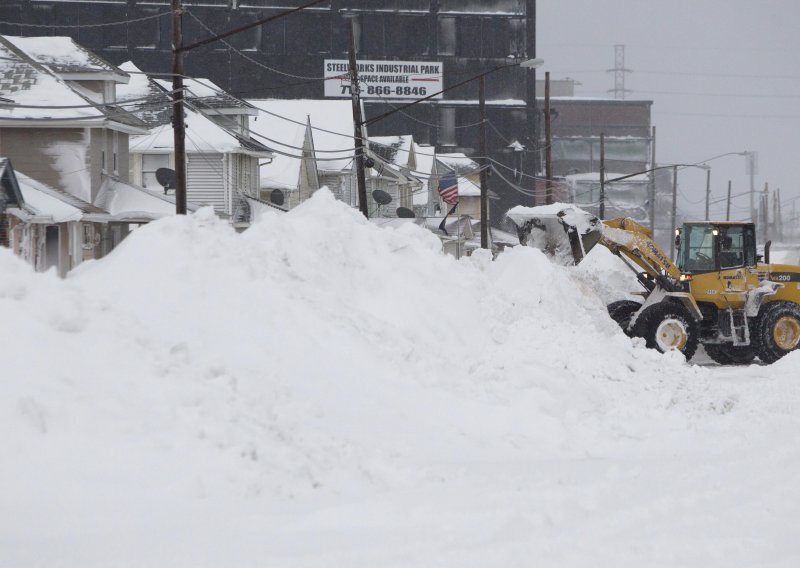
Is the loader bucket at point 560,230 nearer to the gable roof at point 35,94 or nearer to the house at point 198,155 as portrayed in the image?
the gable roof at point 35,94

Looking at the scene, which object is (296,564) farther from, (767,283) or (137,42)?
(137,42)

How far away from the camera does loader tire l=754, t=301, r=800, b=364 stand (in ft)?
87.6

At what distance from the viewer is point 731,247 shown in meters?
27.1

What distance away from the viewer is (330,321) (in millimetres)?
14531

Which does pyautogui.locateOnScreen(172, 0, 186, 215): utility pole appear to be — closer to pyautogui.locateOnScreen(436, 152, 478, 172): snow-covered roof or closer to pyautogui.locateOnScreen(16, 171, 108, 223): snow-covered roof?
pyautogui.locateOnScreen(16, 171, 108, 223): snow-covered roof

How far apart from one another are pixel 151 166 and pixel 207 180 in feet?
6.63

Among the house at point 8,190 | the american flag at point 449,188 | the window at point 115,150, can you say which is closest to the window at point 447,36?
the american flag at point 449,188

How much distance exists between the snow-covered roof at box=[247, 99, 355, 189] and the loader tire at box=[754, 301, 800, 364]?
84.8 ft

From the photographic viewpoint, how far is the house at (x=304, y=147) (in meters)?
50.2

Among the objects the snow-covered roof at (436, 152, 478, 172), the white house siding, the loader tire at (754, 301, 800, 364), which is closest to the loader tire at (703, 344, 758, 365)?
the loader tire at (754, 301, 800, 364)

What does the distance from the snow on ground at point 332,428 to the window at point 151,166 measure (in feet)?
88.3

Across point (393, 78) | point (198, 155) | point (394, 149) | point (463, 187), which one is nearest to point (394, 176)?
point (394, 149)

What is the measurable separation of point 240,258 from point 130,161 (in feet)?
97.8

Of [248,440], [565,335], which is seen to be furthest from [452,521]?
[565,335]
